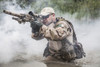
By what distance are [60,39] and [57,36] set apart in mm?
157

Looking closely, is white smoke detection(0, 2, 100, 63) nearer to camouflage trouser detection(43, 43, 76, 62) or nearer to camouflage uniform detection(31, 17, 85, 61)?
camouflage trouser detection(43, 43, 76, 62)

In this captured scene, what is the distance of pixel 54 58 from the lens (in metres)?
7.24

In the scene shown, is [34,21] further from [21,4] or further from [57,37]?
[21,4]

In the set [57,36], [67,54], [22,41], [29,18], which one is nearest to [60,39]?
[57,36]

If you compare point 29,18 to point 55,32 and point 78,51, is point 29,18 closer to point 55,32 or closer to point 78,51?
point 55,32

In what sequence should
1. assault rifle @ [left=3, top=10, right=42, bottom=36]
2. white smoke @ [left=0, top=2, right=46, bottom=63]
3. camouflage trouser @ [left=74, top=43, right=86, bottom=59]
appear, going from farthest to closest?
white smoke @ [left=0, top=2, right=46, bottom=63] < camouflage trouser @ [left=74, top=43, right=86, bottom=59] < assault rifle @ [left=3, top=10, right=42, bottom=36]

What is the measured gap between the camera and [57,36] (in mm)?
6773

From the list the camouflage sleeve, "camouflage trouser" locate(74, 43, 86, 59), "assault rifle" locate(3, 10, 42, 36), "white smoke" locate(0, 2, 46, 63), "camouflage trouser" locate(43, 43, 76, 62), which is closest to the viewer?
the camouflage sleeve

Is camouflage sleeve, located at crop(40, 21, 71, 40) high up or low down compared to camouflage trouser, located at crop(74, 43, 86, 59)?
up

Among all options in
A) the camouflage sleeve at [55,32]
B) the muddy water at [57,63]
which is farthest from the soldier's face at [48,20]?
the muddy water at [57,63]

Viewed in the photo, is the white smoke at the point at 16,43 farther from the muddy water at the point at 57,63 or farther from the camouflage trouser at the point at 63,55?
the camouflage trouser at the point at 63,55

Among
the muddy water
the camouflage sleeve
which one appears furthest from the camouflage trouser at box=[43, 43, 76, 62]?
the camouflage sleeve

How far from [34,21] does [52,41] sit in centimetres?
62

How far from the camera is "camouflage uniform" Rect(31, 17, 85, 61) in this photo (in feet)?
22.2
